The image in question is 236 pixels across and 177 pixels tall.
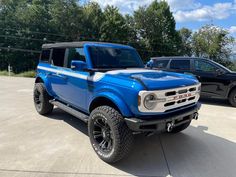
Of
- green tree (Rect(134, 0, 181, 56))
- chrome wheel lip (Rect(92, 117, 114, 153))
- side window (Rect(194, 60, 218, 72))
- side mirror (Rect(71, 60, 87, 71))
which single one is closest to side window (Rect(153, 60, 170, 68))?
side window (Rect(194, 60, 218, 72))

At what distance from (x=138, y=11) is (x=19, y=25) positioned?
59.7 ft

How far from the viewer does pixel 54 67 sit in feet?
16.5

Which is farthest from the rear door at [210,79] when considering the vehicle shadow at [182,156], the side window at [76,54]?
the side window at [76,54]

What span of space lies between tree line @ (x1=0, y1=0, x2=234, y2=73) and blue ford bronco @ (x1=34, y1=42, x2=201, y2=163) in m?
26.9

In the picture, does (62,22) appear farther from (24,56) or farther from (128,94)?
(128,94)

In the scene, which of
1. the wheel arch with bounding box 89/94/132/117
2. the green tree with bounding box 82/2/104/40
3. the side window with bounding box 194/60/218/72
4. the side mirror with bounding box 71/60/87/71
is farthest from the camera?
the green tree with bounding box 82/2/104/40

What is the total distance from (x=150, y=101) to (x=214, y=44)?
35059mm

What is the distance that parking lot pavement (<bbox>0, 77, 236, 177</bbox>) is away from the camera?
313cm

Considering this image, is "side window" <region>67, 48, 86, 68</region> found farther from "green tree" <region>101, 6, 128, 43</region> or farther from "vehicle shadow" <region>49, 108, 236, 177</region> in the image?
"green tree" <region>101, 6, 128, 43</region>

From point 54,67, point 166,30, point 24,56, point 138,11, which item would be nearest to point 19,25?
point 24,56

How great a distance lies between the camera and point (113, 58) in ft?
13.9

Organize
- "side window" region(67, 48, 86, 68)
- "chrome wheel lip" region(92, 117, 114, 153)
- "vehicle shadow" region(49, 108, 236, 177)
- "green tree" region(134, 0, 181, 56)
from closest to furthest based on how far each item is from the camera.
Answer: "vehicle shadow" region(49, 108, 236, 177) → "chrome wheel lip" region(92, 117, 114, 153) → "side window" region(67, 48, 86, 68) → "green tree" region(134, 0, 181, 56)

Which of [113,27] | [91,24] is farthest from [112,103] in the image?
[91,24]

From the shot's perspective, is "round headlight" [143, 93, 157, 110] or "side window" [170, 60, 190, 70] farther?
"side window" [170, 60, 190, 70]
